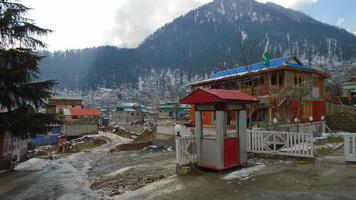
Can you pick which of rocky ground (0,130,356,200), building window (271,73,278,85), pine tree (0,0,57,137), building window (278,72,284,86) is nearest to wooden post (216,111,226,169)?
rocky ground (0,130,356,200)

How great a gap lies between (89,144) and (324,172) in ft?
126

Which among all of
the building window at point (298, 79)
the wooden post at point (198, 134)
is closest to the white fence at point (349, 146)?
the wooden post at point (198, 134)

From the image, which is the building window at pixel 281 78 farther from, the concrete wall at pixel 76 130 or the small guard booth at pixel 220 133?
the concrete wall at pixel 76 130

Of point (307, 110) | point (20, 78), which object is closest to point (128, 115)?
point (307, 110)

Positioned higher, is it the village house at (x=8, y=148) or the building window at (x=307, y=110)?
the building window at (x=307, y=110)

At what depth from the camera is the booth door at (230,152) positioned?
34.4ft

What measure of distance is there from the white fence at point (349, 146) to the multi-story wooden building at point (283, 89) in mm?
11513

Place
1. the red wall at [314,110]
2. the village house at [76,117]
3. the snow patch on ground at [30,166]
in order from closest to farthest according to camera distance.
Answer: the snow patch on ground at [30,166]
the red wall at [314,110]
the village house at [76,117]

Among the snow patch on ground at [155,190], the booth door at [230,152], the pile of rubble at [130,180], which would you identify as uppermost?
the booth door at [230,152]

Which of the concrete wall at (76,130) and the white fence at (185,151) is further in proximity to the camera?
the concrete wall at (76,130)

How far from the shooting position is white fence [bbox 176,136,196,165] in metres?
10.6

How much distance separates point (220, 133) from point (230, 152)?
0.97m

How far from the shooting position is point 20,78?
48.1 feet

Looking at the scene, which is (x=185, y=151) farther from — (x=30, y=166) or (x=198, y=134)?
(x=30, y=166)
